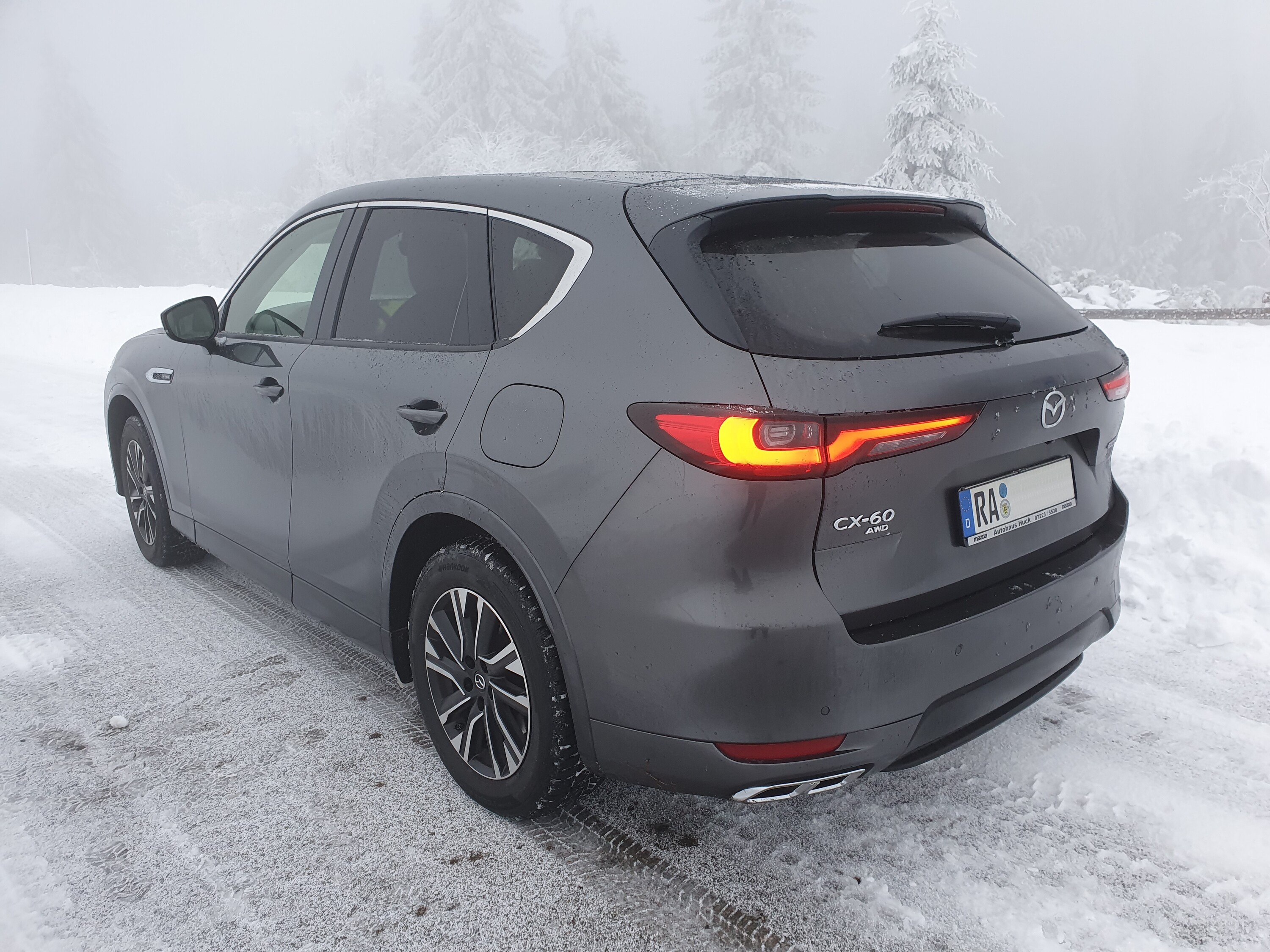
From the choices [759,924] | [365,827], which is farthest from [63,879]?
[759,924]

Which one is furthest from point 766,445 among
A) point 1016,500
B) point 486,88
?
point 486,88

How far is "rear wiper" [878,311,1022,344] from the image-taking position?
201 centimetres

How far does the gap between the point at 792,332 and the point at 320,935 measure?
1.82 metres

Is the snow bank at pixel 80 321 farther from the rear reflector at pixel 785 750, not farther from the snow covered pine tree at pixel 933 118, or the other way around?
the snow covered pine tree at pixel 933 118

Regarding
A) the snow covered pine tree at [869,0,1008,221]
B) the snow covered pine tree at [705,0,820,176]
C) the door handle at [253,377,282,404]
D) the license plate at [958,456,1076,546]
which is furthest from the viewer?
the snow covered pine tree at [705,0,820,176]

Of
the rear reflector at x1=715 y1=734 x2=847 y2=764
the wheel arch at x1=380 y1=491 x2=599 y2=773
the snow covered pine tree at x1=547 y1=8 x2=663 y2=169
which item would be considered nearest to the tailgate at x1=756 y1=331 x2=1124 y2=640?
the rear reflector at x1=715 y1=734 x2=847 y2=764

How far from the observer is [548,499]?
210 cm

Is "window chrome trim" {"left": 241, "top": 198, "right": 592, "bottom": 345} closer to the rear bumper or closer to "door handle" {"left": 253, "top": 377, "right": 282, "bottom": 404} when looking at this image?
"door handle" {"left": 253, "top": 377, "right": 282, "bottom": 404}

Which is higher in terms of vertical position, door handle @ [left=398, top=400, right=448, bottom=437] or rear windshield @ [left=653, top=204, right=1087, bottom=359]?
rear windshield @ [left=653, top=204, right=1087, bottom=359]

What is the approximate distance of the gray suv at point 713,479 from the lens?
1.85 meters

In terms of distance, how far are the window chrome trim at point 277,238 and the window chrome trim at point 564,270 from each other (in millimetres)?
1189

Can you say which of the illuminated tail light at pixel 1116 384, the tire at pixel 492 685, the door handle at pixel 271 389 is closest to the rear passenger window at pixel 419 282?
the door handle at pixel 271 389

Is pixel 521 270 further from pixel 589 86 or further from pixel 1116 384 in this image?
pixel 589 86

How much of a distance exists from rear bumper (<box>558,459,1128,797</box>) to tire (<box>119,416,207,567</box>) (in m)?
3.23
